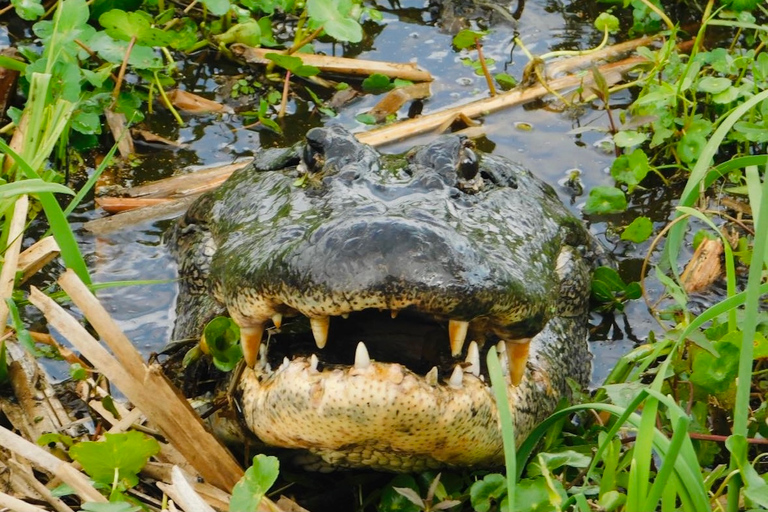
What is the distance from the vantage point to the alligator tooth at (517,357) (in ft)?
9.38

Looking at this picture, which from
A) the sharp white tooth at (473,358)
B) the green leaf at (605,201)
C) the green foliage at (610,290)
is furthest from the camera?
the green leaf at (605,201)

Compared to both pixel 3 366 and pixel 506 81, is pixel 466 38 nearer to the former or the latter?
pixel 506 81

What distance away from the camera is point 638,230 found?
14.5 feet

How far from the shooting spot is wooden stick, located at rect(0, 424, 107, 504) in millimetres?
2621

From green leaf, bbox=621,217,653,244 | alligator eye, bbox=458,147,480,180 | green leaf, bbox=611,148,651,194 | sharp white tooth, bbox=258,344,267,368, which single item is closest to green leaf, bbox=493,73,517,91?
green leaf, bbox=611,148,651,194

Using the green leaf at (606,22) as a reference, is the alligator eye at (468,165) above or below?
above

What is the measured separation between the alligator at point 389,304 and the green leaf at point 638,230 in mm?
660

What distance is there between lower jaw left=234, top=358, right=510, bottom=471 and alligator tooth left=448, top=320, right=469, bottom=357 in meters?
0.09

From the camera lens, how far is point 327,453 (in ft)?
9.58

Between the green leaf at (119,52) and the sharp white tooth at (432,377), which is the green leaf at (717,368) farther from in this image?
the green leaf at (119,52)

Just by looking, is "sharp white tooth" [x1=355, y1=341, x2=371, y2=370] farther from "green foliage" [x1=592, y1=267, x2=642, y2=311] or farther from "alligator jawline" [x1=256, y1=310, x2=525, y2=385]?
"green foliage" [x1=592, y1=267, x2=642, y2=311]

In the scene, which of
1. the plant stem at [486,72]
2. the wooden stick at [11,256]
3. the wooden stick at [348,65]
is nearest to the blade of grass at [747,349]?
the wooden stick at [11,256]

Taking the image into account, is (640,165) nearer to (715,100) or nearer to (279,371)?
(715,100)

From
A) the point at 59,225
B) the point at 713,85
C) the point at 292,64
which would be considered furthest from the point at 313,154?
the point at 713,85
